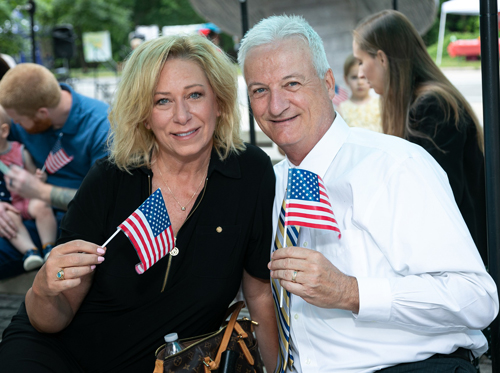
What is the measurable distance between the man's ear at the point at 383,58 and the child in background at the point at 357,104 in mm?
2151

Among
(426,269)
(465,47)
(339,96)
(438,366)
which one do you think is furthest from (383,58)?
(465,47)

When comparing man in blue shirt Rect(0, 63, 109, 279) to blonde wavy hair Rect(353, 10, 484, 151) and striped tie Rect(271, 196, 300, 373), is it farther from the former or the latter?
striped tie Rect(271, 196, 300, 373)

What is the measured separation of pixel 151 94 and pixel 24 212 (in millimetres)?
2500

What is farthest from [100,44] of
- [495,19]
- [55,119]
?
[495,19]

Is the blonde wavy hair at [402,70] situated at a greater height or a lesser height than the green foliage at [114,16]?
lesser

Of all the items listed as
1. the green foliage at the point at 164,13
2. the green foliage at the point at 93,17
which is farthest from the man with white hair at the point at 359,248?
the green foliage at the point at 164,13

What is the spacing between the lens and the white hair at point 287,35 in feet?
7.38

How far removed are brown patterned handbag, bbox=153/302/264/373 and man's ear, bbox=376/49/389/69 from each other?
75.5 inches

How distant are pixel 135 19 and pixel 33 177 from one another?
5720 cm

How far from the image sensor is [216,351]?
231 cm

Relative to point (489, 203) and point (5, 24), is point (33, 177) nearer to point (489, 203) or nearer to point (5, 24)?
point (489, 203)

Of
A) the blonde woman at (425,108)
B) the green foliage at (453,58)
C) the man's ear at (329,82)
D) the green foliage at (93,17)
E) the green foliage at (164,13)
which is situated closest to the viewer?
the man's ear at (329,82)

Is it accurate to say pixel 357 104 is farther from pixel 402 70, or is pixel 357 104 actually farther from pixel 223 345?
A: pixel 223 345

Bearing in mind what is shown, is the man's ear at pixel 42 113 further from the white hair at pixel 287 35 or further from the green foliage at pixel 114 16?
the green foliage at pixel 114 16
